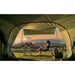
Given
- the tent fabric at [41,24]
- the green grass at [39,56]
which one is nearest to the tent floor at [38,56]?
the green grass at [39,56]

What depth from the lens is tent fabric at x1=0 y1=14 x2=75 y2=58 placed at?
3.83 metres

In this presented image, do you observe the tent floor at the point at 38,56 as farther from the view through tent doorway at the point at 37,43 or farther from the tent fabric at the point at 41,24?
the tent fabric at the point at 41,24

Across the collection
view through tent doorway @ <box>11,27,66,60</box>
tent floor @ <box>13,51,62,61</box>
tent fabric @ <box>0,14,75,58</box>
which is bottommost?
tent floor @ <box>13,51,62,61</box>

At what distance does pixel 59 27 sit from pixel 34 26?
0.77m

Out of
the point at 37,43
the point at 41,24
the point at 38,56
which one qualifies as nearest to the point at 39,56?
the point at 38,56

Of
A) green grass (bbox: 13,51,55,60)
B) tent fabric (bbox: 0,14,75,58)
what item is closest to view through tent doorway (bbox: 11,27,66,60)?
green grass (bbox: 13,51,55,60)

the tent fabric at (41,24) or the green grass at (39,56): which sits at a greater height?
the tent fabric at (41,24)

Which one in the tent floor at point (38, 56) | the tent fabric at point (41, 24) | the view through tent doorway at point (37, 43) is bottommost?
the tent floor at point (38, 56)

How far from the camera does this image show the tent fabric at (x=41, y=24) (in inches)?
151

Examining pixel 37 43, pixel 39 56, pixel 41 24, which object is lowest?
pixel 39 56

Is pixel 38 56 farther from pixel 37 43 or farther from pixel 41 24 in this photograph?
pixel 41 24

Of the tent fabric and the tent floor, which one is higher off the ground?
the tent fabric

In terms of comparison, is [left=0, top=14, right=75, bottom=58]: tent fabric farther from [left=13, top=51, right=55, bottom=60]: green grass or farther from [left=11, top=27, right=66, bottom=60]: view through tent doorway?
[left=13, top=51, right=55, bottom=60]: green grass

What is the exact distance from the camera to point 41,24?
387cm
